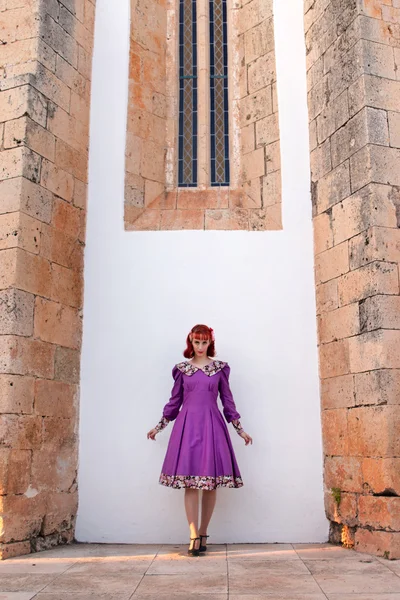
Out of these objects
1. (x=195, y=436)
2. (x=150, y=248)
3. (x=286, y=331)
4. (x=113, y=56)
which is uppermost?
(x=113, y=56)

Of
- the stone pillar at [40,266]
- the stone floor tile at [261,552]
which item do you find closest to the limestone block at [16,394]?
the stone pillar at [40,266]

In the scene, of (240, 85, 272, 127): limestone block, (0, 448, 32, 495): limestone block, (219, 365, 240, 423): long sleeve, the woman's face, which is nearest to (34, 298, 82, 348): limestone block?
(0, 448, 32, 495): limestone block

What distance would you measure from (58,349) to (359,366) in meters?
2.23

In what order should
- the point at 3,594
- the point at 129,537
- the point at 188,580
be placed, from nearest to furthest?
the point at 3,594, the point at 188,580, the point at 129,537

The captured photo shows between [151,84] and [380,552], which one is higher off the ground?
[151,84]

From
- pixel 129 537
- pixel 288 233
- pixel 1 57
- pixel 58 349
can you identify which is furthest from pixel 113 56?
pixel 129 537

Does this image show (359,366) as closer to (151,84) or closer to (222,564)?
(222,564)

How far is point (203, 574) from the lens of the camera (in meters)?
3.55

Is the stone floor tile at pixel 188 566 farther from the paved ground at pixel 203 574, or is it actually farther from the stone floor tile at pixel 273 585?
the stone floor tile at pixel 273 585

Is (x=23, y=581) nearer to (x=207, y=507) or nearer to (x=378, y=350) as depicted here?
(x=207, y=507)

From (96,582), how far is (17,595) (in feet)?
1.45

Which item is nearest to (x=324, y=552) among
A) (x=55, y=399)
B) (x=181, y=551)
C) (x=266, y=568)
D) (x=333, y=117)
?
(x=266, y=568)

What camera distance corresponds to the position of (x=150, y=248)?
5246mm

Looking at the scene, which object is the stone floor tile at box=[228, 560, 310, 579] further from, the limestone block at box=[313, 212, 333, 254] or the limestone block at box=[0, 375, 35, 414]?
the limestone block at box=[313, 212, 333, 254]
